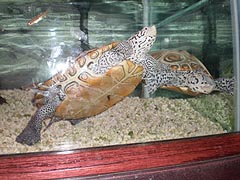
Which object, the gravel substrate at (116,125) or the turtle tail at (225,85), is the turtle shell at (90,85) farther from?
the turtle tail at (225,85)

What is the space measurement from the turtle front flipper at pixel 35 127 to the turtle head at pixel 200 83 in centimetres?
31

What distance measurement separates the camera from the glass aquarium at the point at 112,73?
60 cm

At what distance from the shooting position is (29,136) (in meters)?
0.58

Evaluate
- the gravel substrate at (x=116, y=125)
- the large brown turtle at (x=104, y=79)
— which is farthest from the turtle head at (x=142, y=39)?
the gravel substrate at (x=116, y=125)

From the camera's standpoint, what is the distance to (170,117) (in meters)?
0.67

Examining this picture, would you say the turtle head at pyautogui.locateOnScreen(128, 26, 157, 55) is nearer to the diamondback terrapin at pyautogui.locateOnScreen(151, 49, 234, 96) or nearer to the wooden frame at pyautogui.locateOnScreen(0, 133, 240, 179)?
the diamondback terrapin at pyautogui.locateOnScreen(151, 49, 234, 96)

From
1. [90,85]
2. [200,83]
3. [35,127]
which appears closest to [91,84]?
[90,85]

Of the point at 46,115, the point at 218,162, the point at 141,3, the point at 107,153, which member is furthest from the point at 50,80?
the point at 218,162

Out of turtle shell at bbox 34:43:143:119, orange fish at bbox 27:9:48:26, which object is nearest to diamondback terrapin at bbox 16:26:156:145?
turtle shell at bbox 34:43:143:119

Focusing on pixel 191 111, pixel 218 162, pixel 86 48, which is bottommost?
pixel 218 162

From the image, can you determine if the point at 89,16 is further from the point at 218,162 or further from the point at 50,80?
the point at 218,162

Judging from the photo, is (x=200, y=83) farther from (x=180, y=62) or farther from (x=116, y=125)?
(x=116, y=125)

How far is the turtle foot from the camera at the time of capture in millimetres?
580

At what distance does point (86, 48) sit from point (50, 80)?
10 centimetres
